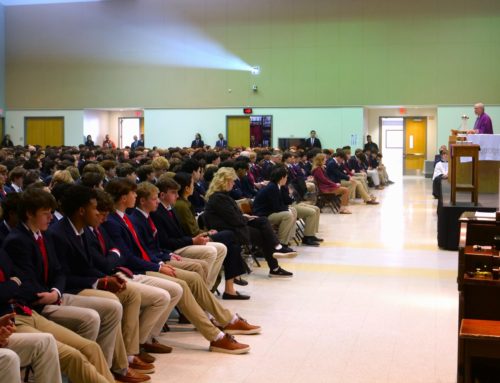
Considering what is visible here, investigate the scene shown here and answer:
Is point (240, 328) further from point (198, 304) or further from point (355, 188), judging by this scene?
point (355, 188)

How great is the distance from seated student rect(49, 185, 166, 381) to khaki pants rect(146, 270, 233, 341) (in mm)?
529

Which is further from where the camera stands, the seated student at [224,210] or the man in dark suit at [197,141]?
the man in dark suit at [197,141]

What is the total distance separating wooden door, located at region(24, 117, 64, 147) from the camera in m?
28.8

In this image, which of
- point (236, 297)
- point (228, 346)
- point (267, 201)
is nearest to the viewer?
point (228, 346)

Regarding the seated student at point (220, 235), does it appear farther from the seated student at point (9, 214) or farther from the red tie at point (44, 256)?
the red tie at point (44, 256)

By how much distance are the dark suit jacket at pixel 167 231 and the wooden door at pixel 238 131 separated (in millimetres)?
20562

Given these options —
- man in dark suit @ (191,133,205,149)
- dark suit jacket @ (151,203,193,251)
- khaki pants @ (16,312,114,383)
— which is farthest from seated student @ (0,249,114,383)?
man in dark suit @ (191,133,205,149)

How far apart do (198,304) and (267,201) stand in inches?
160

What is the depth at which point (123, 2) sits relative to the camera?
2723 centimetres

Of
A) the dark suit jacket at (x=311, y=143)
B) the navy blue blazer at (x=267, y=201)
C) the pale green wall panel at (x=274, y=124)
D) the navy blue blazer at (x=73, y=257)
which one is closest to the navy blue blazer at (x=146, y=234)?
the navy blue blazer at (x=73, y=257)

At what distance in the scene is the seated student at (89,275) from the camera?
186 inches

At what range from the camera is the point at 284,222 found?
980 centimetres

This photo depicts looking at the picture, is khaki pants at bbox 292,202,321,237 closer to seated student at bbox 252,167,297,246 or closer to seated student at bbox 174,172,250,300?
seated student at bbox 252,167,297,246

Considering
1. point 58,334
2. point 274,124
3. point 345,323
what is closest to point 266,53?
point 274,124
